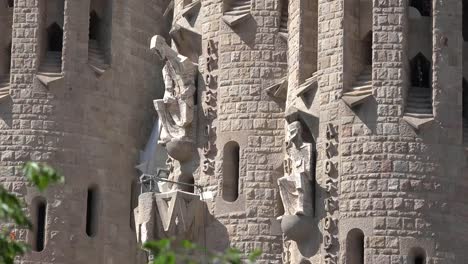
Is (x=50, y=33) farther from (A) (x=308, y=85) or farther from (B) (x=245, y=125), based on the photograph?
(A) (x=308, y=85)

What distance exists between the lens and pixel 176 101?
35.2 meters

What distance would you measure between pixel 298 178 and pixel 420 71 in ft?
8.91

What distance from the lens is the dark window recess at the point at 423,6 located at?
32000mm

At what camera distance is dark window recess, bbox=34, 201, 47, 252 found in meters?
35.6

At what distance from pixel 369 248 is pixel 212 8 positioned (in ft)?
21.3

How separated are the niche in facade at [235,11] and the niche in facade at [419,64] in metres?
3.77

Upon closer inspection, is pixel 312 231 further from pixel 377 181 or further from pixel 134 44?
pixel 134 44

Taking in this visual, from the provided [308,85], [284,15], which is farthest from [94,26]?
[308,85]

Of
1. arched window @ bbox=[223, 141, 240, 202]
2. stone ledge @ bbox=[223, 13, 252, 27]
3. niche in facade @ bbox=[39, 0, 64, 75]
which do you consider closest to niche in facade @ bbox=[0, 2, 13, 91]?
niche in facade @ bbox=[39, 0, 64, 75]

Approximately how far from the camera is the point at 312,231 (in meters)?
32.0

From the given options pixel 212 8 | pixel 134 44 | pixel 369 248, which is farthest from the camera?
pixel 134 44

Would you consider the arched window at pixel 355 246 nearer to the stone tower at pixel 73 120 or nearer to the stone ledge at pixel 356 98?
the stone ledge at pixel 356 98

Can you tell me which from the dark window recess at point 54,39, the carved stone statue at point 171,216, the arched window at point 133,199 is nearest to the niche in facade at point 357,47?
the carved stone statue at point 171,216

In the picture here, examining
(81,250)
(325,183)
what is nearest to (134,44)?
(81,250)
